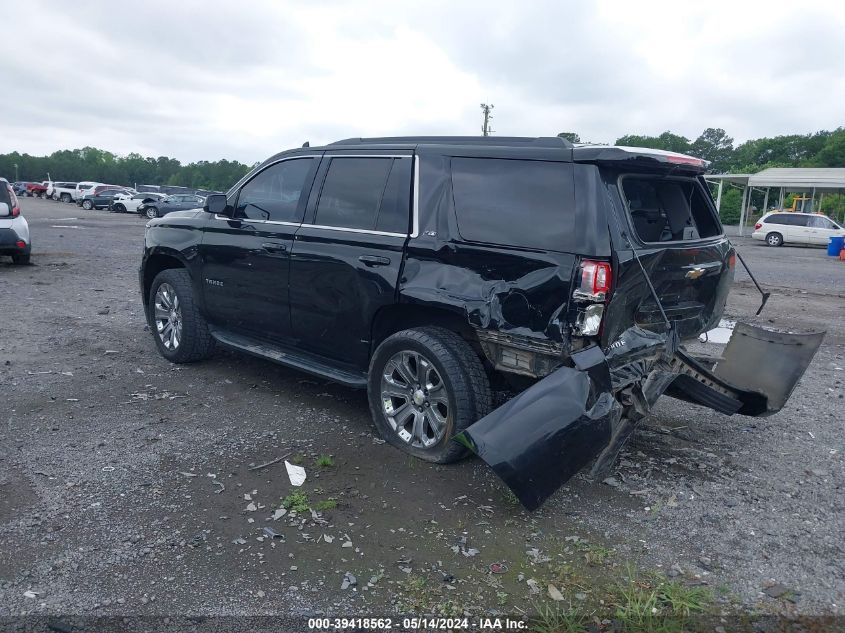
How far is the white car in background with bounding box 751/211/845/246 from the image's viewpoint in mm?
28450

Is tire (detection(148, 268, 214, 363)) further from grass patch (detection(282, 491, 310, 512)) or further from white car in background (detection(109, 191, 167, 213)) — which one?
white car in background (detection(109, 191, 167, 213))

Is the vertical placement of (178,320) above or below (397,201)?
below

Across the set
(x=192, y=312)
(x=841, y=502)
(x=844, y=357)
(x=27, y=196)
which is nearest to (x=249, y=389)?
(x=192, y=312)

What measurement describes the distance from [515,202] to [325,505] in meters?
2.06

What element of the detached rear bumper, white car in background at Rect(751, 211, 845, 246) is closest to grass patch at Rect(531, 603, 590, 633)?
the detached rear bumper

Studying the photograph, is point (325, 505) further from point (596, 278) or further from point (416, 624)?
point (596, 278)

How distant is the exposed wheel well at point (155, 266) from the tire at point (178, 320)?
0.62ft

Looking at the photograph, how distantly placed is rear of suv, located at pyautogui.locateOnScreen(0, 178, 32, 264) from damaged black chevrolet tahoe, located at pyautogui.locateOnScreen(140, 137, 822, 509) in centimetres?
892

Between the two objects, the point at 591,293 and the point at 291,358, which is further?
the point at 291,358

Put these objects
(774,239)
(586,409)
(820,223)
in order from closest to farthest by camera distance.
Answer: (586,409) → (820,223) → (774,239)

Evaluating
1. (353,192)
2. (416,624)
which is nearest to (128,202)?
(353,192)

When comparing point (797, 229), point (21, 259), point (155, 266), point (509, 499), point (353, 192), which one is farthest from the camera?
point (797, 229)

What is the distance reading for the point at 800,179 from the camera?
119 feet

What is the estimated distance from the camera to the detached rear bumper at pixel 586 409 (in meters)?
3.71
